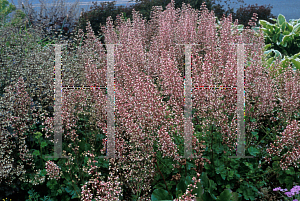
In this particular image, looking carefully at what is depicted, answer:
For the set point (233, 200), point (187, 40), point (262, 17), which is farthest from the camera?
point (262, 17)

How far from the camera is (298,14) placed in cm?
1628

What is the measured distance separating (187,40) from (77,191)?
282 cm

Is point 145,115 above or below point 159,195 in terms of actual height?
above

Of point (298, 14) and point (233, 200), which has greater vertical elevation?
point (298, 14)

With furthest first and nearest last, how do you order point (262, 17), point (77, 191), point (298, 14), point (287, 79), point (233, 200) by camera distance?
1. point (298, 14)
2. point (262, 17)
3. point (287, 79)
4. point (77, 191)
5. point (233, 200)

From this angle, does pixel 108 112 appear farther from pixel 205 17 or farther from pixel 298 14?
pixel 298 14

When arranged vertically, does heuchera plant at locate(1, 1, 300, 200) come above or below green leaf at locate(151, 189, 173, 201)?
above

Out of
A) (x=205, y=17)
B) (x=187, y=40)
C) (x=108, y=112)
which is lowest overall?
(x=108, y=112)

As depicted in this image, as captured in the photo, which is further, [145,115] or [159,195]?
[159,195]

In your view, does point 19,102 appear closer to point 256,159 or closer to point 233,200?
point 233,200

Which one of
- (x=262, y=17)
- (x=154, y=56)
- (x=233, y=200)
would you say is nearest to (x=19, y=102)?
(x=154, y=56)

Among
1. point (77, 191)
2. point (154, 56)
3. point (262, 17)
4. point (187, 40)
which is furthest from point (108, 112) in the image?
point (262, 17)

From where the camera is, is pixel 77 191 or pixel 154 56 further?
pixel 154 56

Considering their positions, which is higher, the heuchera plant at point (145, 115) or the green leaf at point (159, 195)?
the heuchera plant at point (145, 115)
